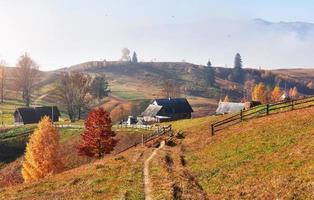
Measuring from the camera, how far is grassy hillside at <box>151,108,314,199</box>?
2480cm

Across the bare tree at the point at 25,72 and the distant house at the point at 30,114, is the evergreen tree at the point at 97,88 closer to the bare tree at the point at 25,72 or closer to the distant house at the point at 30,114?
the bare tree at the point at 25,72

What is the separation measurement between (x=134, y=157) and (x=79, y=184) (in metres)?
12.1

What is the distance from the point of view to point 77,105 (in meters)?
125

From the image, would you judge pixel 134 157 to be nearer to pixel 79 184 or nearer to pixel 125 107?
pixel 79 184

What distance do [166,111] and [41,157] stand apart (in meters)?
51.2

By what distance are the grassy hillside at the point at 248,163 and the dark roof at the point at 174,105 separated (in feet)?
212

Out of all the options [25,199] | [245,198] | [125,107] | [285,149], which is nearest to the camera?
[245,198]

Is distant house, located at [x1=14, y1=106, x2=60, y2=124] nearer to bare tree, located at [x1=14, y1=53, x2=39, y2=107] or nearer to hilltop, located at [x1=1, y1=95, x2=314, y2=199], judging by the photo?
bare tree, located at [x1=14, y1=53, x2=39, y2=107]

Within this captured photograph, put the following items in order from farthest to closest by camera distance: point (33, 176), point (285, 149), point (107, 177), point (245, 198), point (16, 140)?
point (16, 140) → point (33, 176) → point (107, 177) → point (285, 149) → point (245, 198)

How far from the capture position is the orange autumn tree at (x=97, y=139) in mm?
67250

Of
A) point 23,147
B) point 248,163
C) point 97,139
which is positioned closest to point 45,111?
point 23,147

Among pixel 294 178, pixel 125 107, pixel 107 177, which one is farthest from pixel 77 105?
pixel 294 178

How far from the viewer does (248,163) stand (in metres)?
32.2

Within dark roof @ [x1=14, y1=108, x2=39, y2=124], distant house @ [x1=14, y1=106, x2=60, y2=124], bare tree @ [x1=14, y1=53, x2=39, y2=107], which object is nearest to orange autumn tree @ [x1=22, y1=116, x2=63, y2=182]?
distant house @ [x1=14, y1=106, x2=60, y2=124]
